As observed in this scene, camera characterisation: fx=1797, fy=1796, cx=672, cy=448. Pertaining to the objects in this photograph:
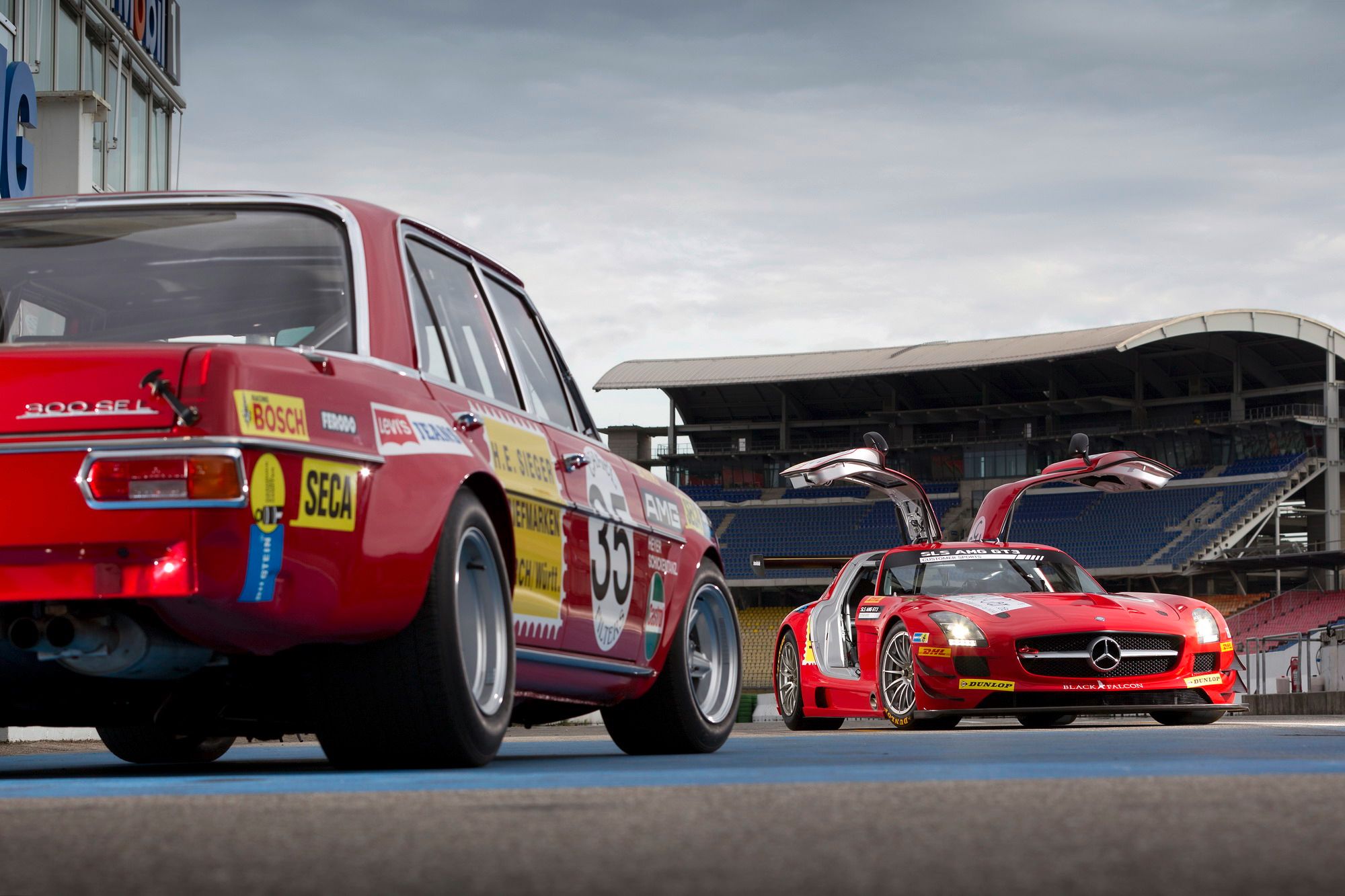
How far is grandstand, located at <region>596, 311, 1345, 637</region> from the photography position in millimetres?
Answer: 51406

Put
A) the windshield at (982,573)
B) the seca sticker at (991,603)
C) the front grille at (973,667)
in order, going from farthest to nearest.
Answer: the windshield at (982,573)
the seca sticker at (991,603)
the front grille at (973,667)

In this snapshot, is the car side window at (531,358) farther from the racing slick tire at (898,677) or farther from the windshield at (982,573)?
the windshield at (982,573)

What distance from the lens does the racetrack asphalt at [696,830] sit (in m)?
2.38

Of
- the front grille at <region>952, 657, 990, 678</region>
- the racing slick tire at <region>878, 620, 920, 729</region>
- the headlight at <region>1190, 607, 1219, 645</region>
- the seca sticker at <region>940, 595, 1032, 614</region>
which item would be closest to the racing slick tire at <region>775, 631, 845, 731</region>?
the racing slick tire at <region>878, 620, 920, 729</region>

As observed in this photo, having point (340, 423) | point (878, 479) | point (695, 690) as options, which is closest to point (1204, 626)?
point (878, 479)

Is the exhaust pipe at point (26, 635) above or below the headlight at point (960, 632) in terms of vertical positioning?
above

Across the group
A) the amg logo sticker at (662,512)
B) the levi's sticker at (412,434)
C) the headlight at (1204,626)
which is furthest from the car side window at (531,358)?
the headlight at (1204,626)

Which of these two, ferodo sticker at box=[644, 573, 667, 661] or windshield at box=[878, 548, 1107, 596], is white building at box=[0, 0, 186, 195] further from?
ferodo sticker at box=[644, 573, 667, 661]

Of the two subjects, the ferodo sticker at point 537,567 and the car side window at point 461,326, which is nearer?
the ferodo sticker at point 537,567

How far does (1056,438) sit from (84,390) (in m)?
53.5

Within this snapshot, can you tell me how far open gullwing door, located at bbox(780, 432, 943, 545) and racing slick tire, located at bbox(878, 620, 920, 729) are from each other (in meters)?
3.39

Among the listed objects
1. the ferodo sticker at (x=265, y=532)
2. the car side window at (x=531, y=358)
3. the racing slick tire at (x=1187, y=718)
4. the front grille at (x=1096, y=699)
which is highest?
the car side window at (x=531, y=358)

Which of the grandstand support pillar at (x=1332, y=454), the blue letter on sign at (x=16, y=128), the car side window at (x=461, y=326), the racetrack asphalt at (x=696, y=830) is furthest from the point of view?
the grandstand support pillar at (x=1332, y=454)

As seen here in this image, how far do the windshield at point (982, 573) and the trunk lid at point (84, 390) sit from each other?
29.5 ft
